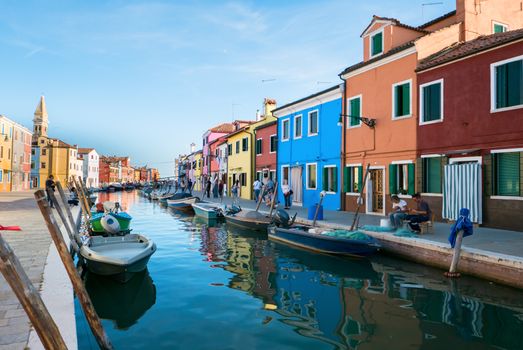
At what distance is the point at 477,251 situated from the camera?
8.22 m

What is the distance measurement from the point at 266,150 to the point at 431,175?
1494 cm

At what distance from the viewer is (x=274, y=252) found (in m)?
11.8

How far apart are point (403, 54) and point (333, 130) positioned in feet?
17.7

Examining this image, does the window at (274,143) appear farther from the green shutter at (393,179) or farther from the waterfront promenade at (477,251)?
the waterfront promenade at (477,251)

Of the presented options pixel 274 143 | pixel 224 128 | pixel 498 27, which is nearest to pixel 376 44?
pixel 498 27

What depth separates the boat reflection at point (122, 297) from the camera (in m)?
6.30

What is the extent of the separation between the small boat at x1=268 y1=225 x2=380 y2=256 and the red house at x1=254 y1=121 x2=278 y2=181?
1388 centimetres

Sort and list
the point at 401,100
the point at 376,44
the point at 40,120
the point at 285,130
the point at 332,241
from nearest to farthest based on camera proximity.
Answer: the point at 332,241 < the point at 401,100 < the point at 376,44 < the point at 285,130 < the point at 40,120

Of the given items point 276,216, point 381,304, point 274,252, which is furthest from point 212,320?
point 276,216

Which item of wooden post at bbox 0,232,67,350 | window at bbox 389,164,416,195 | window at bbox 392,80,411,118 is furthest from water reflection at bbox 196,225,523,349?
window at bbox 392,80,411,118

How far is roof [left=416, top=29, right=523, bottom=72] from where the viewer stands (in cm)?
1137

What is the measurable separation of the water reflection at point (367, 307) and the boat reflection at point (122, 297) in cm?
181

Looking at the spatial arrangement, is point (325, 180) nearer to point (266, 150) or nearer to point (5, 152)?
point (266, 150)

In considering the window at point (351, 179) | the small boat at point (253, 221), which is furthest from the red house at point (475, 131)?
the small boat at point (253, 221)
